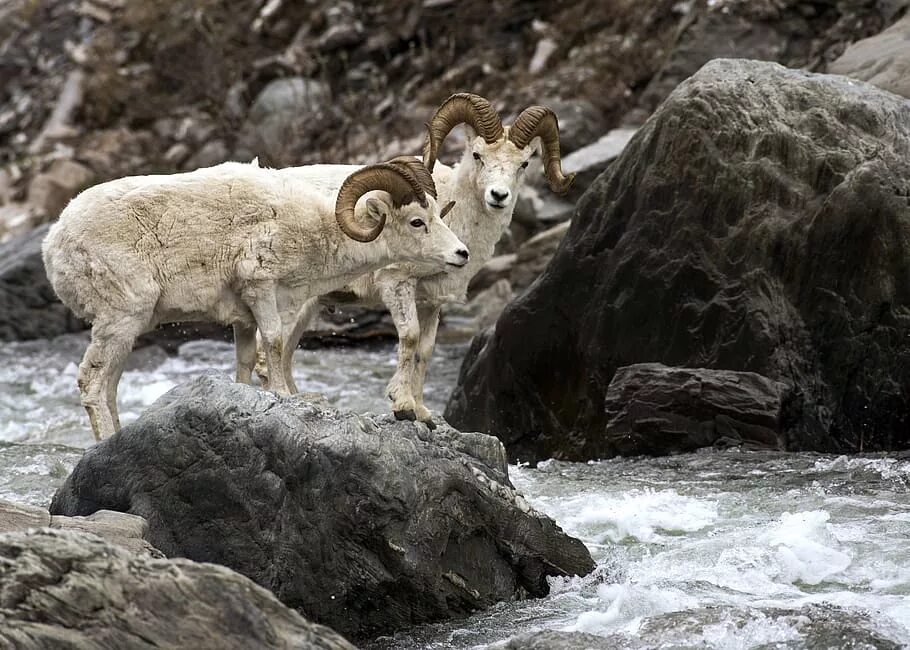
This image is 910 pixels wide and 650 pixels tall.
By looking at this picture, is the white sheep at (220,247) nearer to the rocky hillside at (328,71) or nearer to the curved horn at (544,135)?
the curved horn at (544,135)


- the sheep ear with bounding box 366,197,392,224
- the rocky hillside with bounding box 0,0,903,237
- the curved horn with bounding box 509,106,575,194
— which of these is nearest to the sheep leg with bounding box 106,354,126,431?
the sheep ear with bounding box 366,197,392,224

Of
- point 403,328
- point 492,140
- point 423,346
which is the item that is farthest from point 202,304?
point 492,140

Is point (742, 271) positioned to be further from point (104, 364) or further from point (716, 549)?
point (104, 364)

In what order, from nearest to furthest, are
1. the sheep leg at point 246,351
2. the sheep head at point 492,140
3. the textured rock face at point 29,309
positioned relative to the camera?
the sheep leg at point 246,351, the sheep head at point 492,140, the textured rock face at point 29,309

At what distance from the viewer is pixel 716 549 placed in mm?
8609

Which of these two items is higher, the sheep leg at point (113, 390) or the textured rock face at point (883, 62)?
the textured rock face at point (883, 62)

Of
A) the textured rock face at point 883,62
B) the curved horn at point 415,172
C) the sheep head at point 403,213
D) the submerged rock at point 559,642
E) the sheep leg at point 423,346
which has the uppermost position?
the textured rock face at point 883,62

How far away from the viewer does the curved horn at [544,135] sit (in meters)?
11.2

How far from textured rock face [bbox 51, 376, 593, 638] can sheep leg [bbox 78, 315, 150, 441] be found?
209 cm

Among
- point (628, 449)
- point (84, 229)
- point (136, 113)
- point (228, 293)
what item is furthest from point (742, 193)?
point (136, 113)

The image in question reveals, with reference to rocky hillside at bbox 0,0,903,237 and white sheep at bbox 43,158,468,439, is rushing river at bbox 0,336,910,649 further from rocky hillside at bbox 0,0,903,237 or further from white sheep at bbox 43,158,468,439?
rocky hillside at bbox 0,0,903,237

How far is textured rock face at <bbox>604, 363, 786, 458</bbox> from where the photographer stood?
37.2ft

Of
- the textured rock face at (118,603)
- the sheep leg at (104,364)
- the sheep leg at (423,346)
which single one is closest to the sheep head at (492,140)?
the sheep leg at (423,346)

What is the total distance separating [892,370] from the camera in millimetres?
11234
